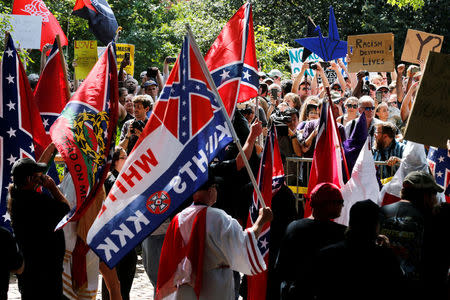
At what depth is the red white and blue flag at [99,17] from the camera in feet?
43.1

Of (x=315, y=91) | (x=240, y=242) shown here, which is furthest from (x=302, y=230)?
(x=315, y=91)

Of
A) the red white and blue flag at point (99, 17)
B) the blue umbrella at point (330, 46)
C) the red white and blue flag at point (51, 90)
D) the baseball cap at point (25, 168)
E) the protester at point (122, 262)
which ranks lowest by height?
the protester at point (122, 262)

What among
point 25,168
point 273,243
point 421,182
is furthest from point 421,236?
point 25,168

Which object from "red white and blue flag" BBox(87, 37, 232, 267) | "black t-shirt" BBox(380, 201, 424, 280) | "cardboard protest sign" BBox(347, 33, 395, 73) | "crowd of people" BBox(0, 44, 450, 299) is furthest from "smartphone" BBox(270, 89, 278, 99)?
"black t-shirt" BBox(380, 201, 424, 280)

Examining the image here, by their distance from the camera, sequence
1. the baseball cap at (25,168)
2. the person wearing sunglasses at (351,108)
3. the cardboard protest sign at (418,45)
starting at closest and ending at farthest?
the baseball cap at (25,168), the person wearing sunglasses at (351,108), the cardboard protest sign at (418,45)

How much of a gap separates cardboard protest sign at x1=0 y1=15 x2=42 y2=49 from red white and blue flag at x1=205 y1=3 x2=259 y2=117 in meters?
5.40

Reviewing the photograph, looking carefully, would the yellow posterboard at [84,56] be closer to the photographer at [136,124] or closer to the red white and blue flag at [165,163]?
the photographer at [136,124]

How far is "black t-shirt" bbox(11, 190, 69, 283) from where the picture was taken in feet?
21.3

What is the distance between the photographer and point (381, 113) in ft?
35.7

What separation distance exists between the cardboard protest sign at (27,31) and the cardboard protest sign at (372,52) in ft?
18.1

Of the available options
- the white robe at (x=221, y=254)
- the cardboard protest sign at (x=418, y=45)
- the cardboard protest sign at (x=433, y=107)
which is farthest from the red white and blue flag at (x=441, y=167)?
the cardboard protest sign at (x=418, y=45)

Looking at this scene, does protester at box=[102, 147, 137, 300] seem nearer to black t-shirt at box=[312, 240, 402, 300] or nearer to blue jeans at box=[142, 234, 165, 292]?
blue jeans at box=[142, 234, 165, 292]

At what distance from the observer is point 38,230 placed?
6633 millimetres

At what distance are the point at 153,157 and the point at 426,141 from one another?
2205mm
